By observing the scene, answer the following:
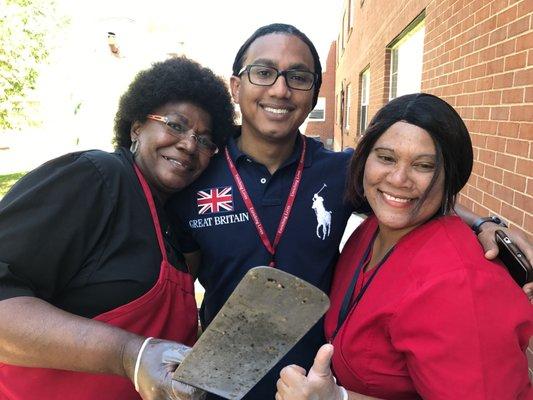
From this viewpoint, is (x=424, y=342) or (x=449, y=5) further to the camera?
(x=449, y=5)

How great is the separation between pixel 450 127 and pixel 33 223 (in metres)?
1.43

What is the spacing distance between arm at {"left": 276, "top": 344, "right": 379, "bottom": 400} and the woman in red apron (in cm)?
33

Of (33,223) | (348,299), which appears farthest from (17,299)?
(348,299)

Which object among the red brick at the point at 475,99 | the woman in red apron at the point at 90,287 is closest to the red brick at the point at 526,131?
the red brick at the point at 475,99

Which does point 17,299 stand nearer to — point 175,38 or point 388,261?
point 388,261

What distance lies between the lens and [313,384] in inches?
52.1

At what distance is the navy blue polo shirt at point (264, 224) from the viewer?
2164 mm

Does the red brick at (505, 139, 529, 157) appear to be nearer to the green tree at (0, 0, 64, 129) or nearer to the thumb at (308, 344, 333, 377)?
the thumb at (308, 344, 333, 377)

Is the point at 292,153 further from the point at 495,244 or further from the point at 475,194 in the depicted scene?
the point at 475,194

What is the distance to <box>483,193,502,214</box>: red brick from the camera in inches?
126

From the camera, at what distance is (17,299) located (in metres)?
1.29

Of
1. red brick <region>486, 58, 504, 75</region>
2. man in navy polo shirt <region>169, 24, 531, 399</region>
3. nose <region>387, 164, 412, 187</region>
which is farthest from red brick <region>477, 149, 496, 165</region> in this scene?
nose <region>387, 164, 412, 187</region>

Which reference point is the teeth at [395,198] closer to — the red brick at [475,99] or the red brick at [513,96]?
the red brick at [513,96]

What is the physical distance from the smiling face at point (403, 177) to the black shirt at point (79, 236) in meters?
0.90
